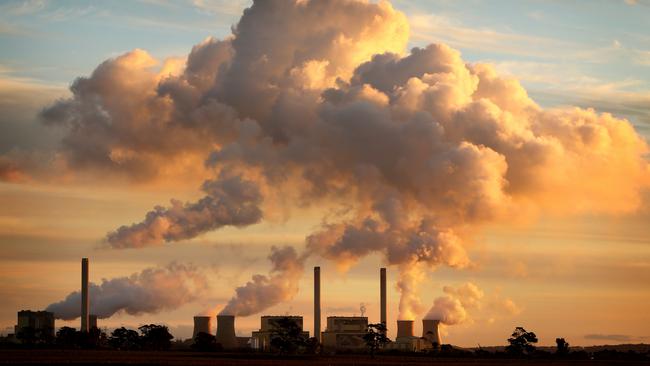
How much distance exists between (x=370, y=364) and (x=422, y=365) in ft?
25.8

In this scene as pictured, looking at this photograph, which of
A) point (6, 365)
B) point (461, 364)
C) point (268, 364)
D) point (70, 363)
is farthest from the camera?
point (461, 364)

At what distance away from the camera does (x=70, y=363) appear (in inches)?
6147

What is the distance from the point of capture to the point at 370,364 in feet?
593

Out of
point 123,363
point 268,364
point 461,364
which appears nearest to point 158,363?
point 123,363

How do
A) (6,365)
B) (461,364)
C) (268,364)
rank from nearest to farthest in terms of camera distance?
(6,365), (268,364), (461,364)

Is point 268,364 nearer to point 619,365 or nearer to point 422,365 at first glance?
point 422,365

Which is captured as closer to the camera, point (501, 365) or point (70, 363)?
point (70, 363)

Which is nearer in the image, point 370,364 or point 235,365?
point 235,365

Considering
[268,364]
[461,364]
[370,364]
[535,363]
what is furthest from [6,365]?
[535,363]

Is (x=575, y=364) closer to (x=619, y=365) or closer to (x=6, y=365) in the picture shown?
(x=619, y=365)

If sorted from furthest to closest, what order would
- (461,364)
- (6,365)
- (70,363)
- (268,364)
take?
1. (461,364)
2. (268,364)
3. (70,363)
4. (6,365)

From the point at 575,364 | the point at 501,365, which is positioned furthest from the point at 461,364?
the point at 575,364

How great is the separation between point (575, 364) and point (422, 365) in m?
29.7

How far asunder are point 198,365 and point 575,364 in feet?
218
